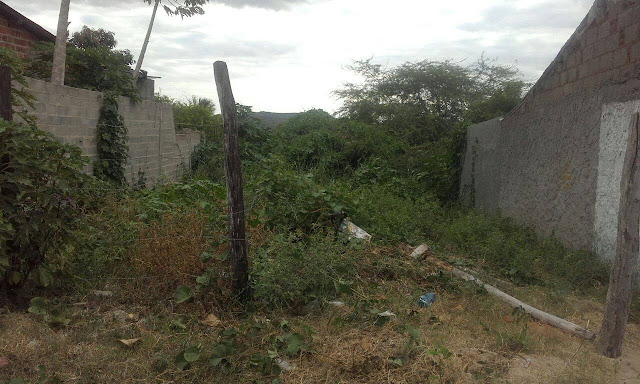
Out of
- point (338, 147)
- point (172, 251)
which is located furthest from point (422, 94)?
point (172, 251)

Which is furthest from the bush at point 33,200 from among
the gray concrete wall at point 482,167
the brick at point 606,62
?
the gray concrete wall at point 482,167

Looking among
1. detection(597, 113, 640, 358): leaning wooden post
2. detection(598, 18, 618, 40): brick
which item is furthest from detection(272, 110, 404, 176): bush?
detection(597, 113, 640, 358): leaning wooden post

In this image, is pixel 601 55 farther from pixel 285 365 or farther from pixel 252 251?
pixel 285 365

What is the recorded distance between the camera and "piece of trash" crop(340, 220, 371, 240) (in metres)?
6.27

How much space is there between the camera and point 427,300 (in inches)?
195

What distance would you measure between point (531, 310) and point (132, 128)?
7.74m

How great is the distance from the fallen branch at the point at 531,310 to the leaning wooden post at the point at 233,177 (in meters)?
2.19

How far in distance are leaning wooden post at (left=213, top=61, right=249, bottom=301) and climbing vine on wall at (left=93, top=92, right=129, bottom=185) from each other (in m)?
5.19

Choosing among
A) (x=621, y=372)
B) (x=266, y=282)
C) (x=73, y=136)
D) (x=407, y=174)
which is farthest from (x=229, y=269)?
(x=407, y=174)

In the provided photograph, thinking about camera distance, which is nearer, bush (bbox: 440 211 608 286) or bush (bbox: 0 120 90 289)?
bush (bbox: 0 120 90 289)

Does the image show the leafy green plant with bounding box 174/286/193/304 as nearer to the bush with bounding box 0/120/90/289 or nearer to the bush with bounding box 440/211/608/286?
the bush with bounding box 0/120/90/289

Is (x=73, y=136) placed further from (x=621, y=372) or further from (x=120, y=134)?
(x=621, y=372)

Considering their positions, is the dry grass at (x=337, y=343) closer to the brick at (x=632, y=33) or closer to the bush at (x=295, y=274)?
the bush at (x=295, y=274)

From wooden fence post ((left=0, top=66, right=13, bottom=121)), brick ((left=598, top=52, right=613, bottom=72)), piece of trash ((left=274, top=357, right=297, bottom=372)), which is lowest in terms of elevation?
piece of trash ((left=274, top=357, right=297, bottom=372))
